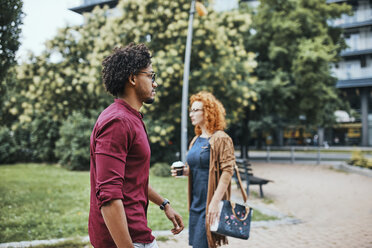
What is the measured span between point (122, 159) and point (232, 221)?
198 cm

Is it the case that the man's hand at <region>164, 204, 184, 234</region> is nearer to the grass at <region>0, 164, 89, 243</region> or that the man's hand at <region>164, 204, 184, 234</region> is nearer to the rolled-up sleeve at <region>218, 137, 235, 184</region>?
the rolled-up sleeve at <region>218, 137, 235, 184</region>

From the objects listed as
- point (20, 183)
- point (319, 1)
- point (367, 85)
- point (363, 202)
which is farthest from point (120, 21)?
point (367, 85)

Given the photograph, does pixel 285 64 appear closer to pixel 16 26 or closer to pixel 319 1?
pixel 319 1

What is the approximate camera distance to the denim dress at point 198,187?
11.1 feet

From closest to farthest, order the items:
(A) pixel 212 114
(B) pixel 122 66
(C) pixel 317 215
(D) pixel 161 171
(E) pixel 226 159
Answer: (B) pixel 122 66 → (E) pixel 226 159 → (A) pixel 212 114 → (C) pixel 317 215 → (D) pixel 161 171

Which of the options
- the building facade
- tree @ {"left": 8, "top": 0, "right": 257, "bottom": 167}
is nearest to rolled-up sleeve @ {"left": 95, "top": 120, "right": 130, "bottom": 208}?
tree @ {"left": 8, "top": 0, "right": 257, "bottom": 167}

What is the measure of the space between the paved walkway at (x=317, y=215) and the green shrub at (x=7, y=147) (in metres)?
13.0

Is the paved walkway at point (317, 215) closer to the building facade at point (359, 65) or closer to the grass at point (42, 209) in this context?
the grass at point (42, 209)

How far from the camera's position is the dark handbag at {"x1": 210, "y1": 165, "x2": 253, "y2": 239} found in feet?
10.4

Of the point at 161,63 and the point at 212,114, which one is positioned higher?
the point at 161,63

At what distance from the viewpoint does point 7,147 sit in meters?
17.5

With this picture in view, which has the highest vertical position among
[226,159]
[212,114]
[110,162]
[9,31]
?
[9,31]

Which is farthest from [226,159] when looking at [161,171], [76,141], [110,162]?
[76,141]

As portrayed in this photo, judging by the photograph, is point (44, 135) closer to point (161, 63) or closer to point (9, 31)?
point (161, 63)
